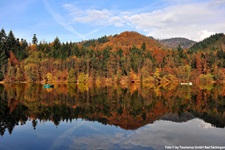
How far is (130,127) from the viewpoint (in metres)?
25.4

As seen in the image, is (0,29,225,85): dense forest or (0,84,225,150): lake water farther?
(0,29,225,85): dense forest

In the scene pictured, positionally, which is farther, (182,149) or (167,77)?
(167,77)

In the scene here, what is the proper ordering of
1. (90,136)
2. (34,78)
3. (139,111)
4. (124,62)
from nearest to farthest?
(90,136) → (139,111) → (34,78) → (124,62)

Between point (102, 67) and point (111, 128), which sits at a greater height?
point (102, 67)

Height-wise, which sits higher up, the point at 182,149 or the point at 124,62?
the point at 124,62

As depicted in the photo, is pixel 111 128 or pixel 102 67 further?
pixel 102 67

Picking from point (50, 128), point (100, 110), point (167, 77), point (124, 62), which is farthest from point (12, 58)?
point (50, 128)

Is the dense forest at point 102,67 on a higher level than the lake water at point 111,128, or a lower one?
higher

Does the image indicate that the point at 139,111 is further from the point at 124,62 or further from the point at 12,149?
the point at 124,62

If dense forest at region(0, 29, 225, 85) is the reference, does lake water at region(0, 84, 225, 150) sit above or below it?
below

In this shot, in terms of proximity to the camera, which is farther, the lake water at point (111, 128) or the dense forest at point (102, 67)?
the dense forest at point (102, 67)

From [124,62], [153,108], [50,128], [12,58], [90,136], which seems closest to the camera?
[90,136]

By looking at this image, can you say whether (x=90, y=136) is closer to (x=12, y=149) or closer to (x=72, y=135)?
(x=72, y=135)

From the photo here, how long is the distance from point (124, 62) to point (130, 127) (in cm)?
10290
